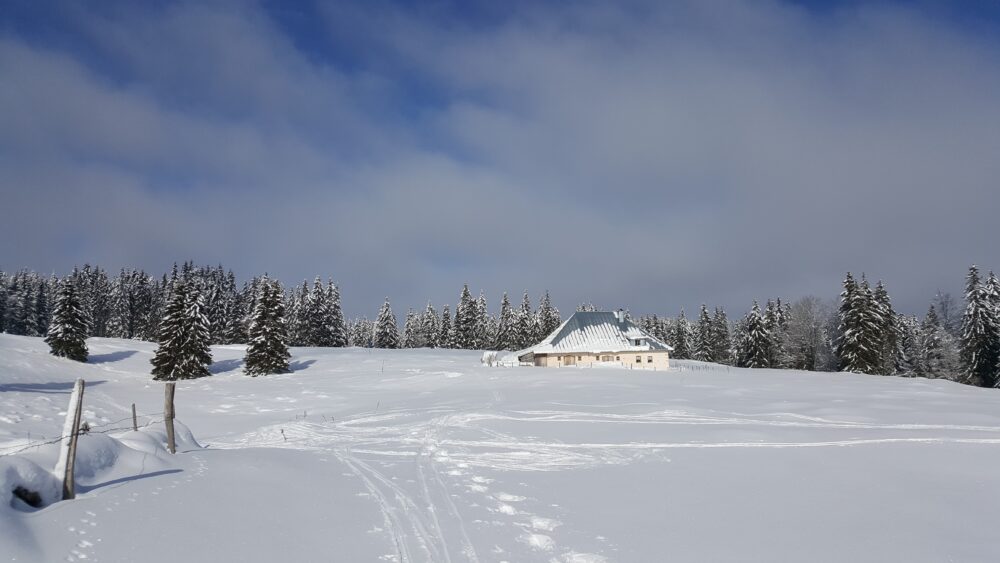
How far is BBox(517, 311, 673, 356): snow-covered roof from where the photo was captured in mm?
59250

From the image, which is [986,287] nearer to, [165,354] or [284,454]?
[284,454]

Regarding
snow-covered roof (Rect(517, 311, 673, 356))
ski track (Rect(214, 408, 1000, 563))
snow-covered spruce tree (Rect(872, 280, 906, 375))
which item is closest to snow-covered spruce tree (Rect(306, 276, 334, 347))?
snow-covered roof (Rect(517, 311, 673, 356))

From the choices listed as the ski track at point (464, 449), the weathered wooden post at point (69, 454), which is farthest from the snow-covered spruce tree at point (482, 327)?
the weathered wooden post at point (69, 454)

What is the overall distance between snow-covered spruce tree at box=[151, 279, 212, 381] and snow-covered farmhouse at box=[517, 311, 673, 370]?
102 ft

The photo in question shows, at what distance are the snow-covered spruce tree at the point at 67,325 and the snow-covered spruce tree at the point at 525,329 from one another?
55.0 meters

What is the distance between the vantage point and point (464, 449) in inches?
688

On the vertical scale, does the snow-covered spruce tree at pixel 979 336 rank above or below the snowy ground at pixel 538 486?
above

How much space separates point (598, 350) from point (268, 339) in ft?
108

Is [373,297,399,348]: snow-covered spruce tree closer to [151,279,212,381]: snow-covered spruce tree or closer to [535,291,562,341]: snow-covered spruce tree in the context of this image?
[535,291,562,341]: snow-covered spruce tree

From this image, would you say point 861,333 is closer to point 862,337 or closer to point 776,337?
point 862,337

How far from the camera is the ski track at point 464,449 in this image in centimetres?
911

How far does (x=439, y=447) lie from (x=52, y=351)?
5251 centimetres

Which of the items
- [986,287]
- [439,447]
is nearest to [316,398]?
[439,447]

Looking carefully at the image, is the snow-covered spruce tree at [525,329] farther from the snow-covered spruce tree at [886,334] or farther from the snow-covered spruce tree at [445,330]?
the snow-covered spruce tree at [886,334]
